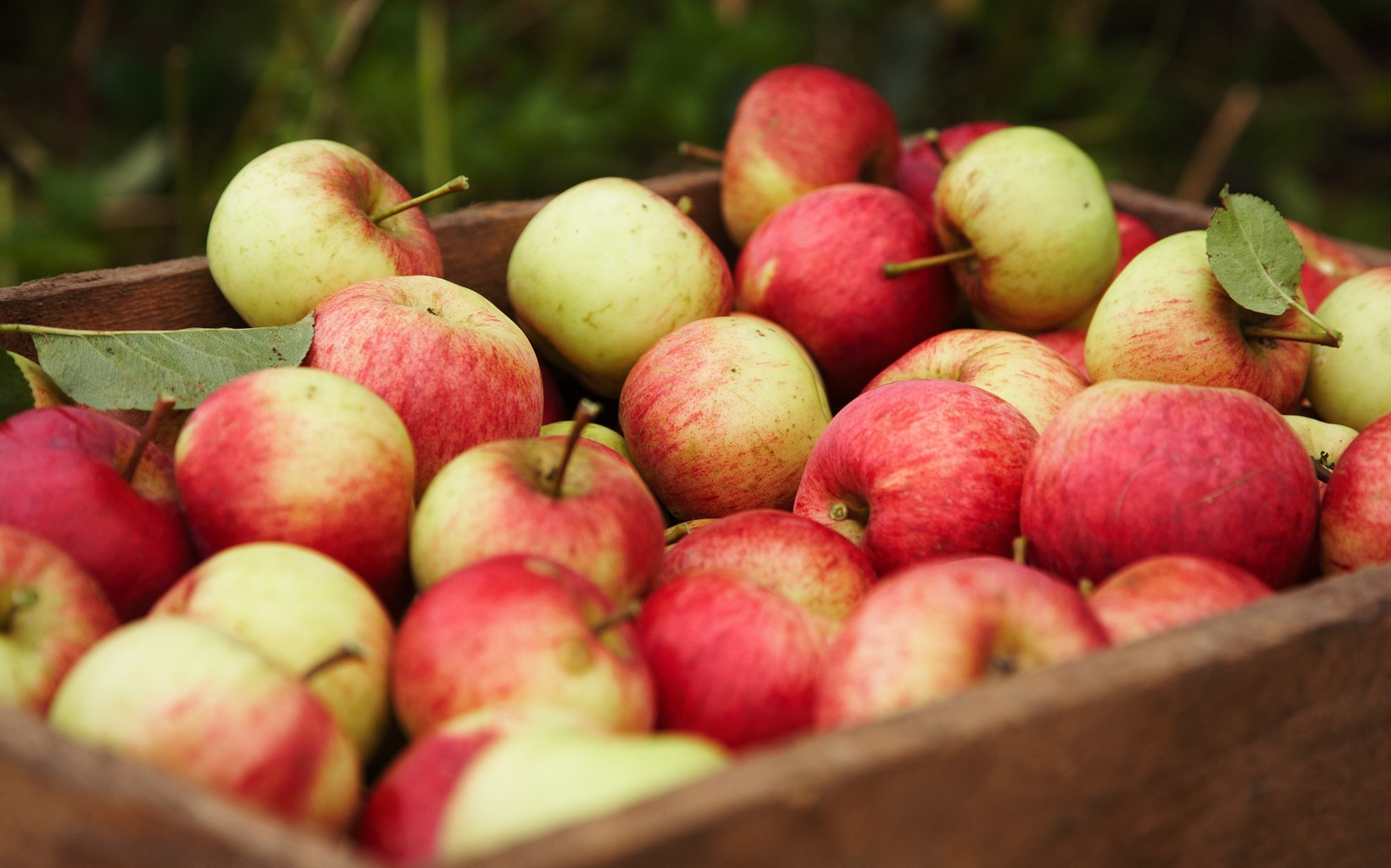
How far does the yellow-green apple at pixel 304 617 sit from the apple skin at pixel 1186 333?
991 mm

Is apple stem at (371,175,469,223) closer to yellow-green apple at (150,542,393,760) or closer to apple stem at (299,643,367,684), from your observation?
yellow-green apple at (150,542,393,760)

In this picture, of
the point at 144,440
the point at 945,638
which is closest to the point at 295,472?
the point at 144,440

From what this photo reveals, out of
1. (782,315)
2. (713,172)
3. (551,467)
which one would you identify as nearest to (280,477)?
(551,467)

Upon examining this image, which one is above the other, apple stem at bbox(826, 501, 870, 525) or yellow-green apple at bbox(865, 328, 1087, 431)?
yellow-green apple at bbox(865, 328, 1087, 431)

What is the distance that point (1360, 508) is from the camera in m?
1.28

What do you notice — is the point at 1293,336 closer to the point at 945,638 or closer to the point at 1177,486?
the point at 1177,486

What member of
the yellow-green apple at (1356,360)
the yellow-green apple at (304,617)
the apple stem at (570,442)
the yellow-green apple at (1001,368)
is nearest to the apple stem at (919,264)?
the yellow-green apple at (1001,368)

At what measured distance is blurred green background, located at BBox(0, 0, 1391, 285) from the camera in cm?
360

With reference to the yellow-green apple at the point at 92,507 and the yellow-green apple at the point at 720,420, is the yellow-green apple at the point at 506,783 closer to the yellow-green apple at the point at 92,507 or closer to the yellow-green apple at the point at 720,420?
the yellow-green apple at the point at 92,507

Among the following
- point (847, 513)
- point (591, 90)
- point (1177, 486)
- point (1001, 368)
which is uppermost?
point (1177, 486)

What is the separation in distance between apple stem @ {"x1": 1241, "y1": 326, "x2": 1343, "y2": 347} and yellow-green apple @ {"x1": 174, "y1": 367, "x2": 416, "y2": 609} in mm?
1085

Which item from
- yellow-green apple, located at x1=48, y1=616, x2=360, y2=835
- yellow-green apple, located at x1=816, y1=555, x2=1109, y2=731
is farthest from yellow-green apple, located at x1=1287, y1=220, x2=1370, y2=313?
yellow-green apple, located at x1=48, y1=616, x2=360, y2=835

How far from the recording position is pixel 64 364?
141 cm

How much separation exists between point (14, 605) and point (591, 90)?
342 centimetres
